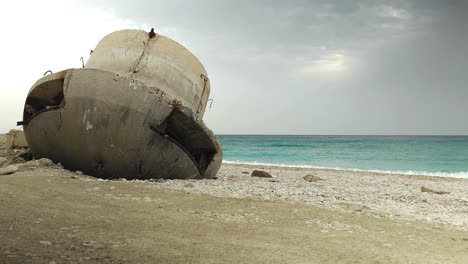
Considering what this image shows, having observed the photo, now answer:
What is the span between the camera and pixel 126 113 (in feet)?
23.1

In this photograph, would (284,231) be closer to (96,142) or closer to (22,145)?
(96,142)

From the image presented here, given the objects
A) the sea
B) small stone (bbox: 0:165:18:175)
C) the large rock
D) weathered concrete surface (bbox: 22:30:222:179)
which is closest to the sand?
small stone (bbox: 0:165:18:175)

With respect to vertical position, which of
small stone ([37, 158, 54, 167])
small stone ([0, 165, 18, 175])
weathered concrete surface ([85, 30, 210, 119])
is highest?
weathered concrete surface ([85, 30, 210, 119])

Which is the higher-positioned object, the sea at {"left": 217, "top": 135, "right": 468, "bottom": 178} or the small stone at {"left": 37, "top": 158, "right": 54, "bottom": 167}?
the small stone at {"left": 37, "top": 158, "right": 54, "bottom": 167}

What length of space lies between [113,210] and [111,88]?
2758mm

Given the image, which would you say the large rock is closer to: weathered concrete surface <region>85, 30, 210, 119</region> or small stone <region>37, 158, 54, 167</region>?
small stone <region>37, 158, 54, 167</region>

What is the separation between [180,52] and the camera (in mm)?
8234

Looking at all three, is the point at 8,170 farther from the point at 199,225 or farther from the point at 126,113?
the point at 199,225

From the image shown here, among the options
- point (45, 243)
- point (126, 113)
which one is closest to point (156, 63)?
point (126, 113)

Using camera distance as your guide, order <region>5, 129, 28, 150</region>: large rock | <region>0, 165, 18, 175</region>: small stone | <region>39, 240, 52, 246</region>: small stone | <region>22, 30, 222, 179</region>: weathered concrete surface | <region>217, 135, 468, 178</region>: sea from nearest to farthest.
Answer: <region>39, 240, 52, 246</region>: small stone, <region>0, 165, 18, 175</region>: small stone, <region>22, 30, 222, 179</region>: weathered concrete surface, <region>5, 129, 28, 150</region>: large rock, <region>217, 135, 468, 178</region>: sea

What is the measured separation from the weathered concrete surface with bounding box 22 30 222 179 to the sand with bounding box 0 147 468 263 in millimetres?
417

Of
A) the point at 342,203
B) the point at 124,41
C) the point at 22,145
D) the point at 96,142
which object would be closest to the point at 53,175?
the point at 96,142

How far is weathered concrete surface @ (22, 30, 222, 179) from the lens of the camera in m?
7.07

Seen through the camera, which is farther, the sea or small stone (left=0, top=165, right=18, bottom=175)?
the sea
